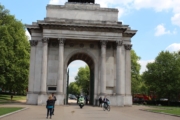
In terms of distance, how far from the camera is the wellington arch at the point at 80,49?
3725cm

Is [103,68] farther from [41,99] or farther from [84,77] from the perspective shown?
[84,77]

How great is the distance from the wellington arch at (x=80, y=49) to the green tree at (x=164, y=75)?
16885mm

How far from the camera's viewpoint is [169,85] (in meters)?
52.8

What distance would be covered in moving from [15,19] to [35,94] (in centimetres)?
1954

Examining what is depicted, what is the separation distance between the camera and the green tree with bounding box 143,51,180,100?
53.4 m

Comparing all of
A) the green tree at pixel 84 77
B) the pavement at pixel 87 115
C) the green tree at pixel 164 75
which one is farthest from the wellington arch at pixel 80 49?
the green tree at pixel 84 77

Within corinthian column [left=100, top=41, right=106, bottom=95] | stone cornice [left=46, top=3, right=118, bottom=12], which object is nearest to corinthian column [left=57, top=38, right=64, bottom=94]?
corinthian column [left=100, top=41, right=106, bottom=95]


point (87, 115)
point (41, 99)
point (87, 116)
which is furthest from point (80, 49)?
point (87, 116)

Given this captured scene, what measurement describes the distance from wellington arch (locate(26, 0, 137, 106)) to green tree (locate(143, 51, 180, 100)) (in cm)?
1689

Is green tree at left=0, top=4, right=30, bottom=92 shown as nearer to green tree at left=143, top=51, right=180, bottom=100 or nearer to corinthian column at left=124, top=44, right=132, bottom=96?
corinthian column at left=124, top=44, right=132, bottom=96

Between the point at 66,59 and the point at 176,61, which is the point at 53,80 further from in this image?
the point at 176,61

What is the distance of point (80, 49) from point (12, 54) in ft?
41.2

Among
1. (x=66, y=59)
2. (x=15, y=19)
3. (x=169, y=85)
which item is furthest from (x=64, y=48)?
(x=169, y=85)

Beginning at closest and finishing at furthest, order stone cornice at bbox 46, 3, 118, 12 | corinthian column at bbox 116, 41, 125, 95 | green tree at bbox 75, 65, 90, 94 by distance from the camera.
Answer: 1. corinthian column at bbox 116, 41, 125, 95
2. stone cornice at bbox 46, 3, 118, 12
3. green tree at bbox 75, 65, 90, 94
